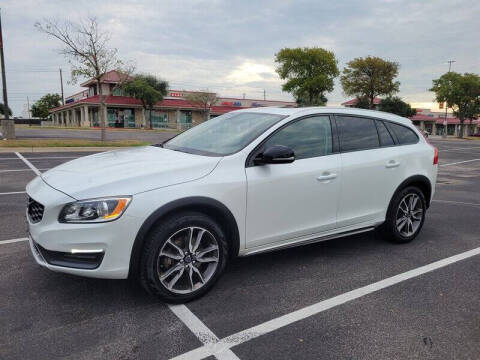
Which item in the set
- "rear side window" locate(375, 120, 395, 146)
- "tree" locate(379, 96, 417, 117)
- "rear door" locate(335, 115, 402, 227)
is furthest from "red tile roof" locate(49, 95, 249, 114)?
"rear door" locate(335, 115, 402, 227)

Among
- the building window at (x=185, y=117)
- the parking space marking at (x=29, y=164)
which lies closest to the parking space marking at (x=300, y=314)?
the parking space marking at (x=29, y=164)

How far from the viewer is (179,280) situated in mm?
3182

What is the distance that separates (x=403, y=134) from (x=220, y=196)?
9.28 feet

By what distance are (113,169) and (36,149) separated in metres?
13.5

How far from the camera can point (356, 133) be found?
4.30 metres

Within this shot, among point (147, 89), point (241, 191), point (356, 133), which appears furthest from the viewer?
point (147, 89)

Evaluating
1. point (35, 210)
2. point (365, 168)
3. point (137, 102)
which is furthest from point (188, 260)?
point (137, 102)

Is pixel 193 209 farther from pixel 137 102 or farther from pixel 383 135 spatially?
pixel 137 102

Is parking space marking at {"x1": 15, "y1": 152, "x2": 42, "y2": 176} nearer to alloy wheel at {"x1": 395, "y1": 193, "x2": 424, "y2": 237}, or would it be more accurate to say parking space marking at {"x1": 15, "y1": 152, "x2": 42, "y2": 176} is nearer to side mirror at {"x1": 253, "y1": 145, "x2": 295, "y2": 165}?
side mirror at {"x1": 253, "y1": 145, "x2": 295, "y2": 165}

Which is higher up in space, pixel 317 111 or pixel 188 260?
pixel 317 111

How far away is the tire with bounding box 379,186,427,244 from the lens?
456cm

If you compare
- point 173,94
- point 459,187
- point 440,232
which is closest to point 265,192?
point 440,232

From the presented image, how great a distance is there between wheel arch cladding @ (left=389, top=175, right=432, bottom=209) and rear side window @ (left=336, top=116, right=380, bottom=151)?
0.58 m

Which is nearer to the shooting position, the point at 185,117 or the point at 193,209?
the point at 193,209
